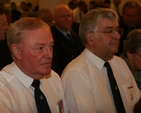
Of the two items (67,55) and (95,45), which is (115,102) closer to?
(95,45)

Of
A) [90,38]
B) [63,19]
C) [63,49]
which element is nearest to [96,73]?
[90,38]

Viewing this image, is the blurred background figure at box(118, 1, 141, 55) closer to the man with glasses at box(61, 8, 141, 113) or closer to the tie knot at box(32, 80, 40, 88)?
the man with glasses at box(61, 8, 141, 113)

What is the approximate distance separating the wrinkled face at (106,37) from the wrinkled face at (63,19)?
226 cm

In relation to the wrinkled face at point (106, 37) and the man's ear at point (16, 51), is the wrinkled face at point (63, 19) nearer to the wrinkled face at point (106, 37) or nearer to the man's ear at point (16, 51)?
the wrinkled face at point (106, 37)

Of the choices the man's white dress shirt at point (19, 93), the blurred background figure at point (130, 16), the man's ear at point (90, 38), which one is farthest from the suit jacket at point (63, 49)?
the man's white dress shirt at point (19, 93)

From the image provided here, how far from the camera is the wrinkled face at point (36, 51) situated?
179 centimetres

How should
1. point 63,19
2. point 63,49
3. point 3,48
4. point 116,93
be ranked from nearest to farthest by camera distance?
point 116,93 < point 3,48 < point 63,49 < point 63,19

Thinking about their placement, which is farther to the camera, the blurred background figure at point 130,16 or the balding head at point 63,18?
the blurred background figure at point 130,16

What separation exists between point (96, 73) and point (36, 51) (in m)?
0.72

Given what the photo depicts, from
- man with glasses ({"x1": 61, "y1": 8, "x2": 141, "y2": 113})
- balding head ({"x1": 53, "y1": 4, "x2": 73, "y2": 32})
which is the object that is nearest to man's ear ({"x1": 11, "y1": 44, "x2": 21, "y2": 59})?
man with glasses ({"x1": 61, "y1": 8, "x2": 141, "y2": 113})

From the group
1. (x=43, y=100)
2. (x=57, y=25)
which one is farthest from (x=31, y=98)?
(x=57, y=25)

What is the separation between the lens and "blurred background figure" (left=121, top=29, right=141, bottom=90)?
2.78 m

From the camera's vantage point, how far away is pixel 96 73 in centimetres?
236

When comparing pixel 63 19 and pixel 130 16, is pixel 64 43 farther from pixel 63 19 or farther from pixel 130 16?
pixel 130 16
